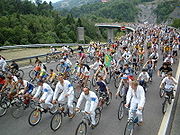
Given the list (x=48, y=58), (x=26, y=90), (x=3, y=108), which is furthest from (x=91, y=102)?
(x=48, y=58)

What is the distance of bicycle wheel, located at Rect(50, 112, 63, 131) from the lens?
25.0 feet

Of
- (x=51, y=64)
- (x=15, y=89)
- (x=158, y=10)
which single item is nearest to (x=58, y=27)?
(x=51, y=64)

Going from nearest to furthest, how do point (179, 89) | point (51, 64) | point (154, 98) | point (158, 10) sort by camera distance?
point (154, 98) → point (179, 89) → point (51, 64) → point (158, 10)

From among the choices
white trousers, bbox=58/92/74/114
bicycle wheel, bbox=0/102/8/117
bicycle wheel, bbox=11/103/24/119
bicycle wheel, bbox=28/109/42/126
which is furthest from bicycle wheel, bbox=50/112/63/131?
bicycle wheel, bbox=0/102/8/117

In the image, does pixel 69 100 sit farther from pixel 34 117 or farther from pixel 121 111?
pixel 121 111

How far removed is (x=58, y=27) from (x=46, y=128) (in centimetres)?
5739

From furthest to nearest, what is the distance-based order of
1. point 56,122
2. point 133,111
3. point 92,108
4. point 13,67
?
1. point 13,67
2. point 56,122
3. point 133,111
4. point 92,108

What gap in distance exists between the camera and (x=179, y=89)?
11.5 metres

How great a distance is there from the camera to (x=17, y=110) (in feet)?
29.3

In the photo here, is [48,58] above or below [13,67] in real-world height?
below

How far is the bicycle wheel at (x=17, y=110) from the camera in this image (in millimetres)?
8828

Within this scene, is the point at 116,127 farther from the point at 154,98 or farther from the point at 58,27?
the point at 58,27

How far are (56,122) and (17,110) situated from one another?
7.47 ft

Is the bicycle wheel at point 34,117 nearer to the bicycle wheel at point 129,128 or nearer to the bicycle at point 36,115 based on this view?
the bicycle at point 36,115
